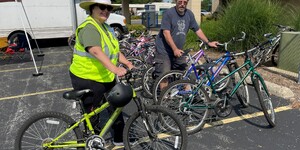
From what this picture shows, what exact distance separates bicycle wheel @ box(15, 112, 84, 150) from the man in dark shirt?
1732 mm

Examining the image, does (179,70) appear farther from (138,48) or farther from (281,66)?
(281,66)

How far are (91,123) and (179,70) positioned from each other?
6.33 feet

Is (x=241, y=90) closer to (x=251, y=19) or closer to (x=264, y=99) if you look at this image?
(x=264, y=99)

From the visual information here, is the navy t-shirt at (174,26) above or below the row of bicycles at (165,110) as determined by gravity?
above

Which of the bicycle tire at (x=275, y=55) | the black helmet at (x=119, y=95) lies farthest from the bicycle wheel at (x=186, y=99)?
the bicycle tire at (x=275, y=55)

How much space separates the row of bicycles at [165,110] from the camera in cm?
254

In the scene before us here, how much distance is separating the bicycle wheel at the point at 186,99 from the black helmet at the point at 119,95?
105 centimetres

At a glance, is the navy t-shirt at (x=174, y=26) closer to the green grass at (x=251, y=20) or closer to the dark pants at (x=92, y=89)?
the dark pants at (x=92, y=89)

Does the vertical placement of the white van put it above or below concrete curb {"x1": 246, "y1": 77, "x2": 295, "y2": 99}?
above

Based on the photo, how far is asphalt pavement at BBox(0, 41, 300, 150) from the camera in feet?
10.6

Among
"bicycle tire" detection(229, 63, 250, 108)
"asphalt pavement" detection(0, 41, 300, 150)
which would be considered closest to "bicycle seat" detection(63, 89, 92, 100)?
"asphalt pavement" detection(0, 41, 300, 150)

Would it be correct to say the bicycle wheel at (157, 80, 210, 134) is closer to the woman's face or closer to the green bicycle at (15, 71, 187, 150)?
the green bicycle at (15, 71, 187, 150)

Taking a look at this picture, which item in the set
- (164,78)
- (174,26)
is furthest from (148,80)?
(174,26)

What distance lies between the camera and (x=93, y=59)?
2510 mm
